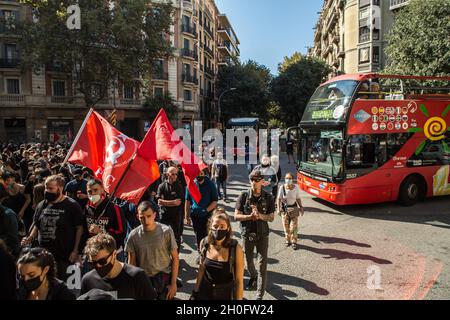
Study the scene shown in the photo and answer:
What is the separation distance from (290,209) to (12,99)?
2989 cm

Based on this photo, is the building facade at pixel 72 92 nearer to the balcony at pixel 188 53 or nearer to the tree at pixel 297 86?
the balcony at pixel 188 53

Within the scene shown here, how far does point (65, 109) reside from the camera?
30.6 meters

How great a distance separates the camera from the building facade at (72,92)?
28.5 m

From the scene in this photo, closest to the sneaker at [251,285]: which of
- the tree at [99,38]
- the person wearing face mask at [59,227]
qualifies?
the person wearing face mask at [59,227]

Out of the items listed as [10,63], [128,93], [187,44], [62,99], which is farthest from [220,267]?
[187,44]

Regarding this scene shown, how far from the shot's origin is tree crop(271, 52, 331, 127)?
3816cm

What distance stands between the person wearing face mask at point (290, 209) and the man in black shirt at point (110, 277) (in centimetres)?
413

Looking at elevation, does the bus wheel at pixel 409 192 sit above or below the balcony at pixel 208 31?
below

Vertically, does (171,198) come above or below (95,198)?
below

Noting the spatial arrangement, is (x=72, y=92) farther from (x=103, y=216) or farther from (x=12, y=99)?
(x=103, y=216)

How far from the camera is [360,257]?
20.0 feet

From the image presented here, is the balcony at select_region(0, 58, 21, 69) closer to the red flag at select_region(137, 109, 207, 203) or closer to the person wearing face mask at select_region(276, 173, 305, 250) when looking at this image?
the red flag at select_region(137, 109, 207, 203)
